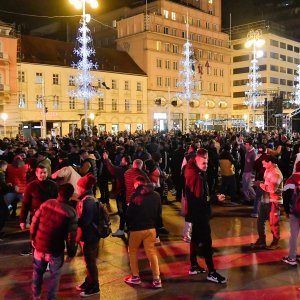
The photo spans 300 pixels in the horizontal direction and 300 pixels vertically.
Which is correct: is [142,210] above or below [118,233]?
above

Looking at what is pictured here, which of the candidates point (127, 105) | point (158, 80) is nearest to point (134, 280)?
point (127, 105)

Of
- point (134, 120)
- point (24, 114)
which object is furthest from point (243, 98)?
point (24, 114)

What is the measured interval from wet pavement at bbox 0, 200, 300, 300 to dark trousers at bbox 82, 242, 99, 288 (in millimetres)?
208

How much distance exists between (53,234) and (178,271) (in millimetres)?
2421

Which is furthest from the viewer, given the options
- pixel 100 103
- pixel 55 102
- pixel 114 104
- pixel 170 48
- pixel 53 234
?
pixel 170 48

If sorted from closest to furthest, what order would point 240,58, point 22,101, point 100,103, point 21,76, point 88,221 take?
point 88,221 → point 21,76 → point 22,101 → point 100,103 → point 240,58

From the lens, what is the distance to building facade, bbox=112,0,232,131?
204 feet

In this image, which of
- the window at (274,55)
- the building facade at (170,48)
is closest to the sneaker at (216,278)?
the building facade at (170,48)

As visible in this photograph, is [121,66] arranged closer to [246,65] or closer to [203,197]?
[246,65]

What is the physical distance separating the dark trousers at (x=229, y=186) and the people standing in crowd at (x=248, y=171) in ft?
1.13

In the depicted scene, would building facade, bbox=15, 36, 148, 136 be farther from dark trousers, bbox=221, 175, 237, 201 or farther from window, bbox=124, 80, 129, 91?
dark trousers, bbox=221, 175, 237, 201

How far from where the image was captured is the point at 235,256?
24.0ft

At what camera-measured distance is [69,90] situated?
54406mm

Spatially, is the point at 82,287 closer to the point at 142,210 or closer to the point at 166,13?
the point at 142,210
